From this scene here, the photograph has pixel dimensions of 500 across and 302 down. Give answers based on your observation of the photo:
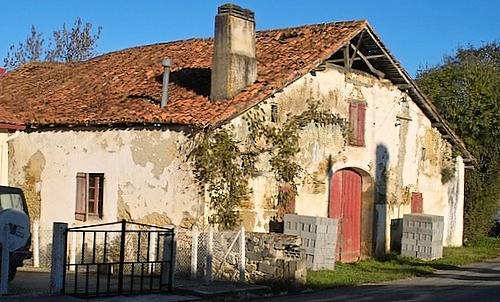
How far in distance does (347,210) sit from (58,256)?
1059 centimetres

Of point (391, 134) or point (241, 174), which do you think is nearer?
point (241, 174)

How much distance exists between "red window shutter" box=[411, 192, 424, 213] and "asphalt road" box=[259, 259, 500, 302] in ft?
15.4

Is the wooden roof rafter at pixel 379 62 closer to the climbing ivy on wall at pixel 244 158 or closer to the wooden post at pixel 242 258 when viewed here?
the climbing ivy on wall at pixel 244 158

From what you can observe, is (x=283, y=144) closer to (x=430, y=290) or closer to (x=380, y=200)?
(x=430, y=290)

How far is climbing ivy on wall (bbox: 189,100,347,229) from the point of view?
16.8 m

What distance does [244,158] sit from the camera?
1762 cm

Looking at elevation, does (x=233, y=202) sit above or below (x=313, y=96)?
below

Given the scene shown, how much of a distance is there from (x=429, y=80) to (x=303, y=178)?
1267 cm

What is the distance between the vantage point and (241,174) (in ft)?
57.6

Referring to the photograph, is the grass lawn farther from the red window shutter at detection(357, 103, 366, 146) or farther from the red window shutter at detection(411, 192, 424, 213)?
the red window shutter at detection(357, 103, 366, 146)

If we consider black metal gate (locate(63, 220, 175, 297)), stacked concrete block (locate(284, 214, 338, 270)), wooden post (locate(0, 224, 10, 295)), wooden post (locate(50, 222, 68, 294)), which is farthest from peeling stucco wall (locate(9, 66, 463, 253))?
wooden post (locate(0, 224, 10, 295))

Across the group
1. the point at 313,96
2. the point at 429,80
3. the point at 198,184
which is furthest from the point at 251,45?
the point at 429,80

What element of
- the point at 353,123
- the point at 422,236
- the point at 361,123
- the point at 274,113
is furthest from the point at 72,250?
the point at 422,236

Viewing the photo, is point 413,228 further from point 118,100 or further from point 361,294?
point 118,100
